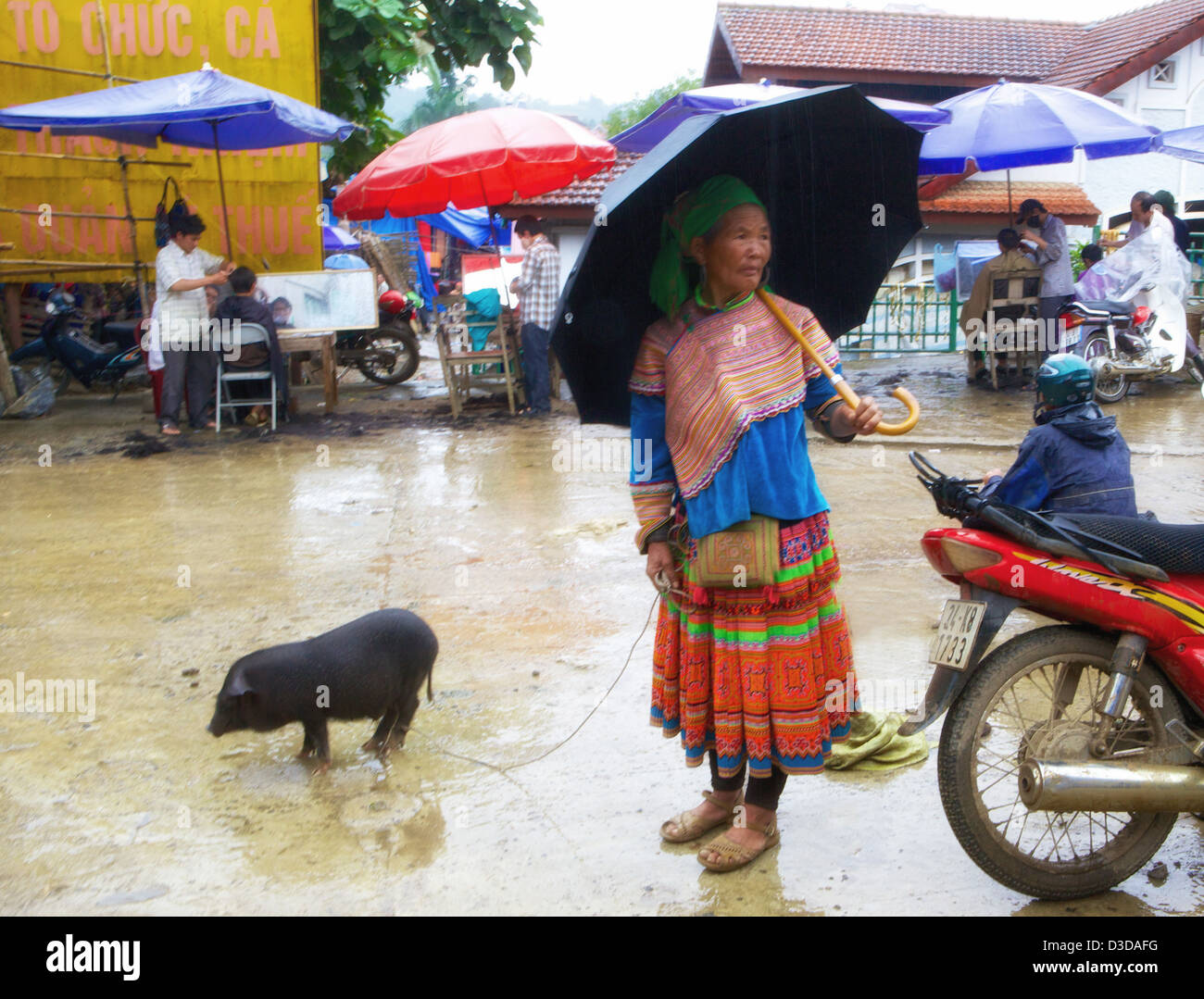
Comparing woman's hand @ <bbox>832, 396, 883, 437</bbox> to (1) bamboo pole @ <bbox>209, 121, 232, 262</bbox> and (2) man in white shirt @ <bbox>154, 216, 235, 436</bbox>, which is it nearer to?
(2) man in white shirt @ <bbox>154, 216, 235, 436</bbox>

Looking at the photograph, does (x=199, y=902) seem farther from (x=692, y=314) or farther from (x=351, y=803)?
(x=692, y=314)

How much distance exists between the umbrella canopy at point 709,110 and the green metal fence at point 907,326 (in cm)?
374

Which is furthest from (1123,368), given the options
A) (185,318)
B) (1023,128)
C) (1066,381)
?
(185,318)

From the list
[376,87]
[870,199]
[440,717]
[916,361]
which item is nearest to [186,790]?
[440,717]

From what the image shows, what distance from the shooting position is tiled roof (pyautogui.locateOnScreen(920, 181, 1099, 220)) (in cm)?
1930

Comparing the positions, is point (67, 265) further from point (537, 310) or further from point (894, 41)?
point (894, 41)

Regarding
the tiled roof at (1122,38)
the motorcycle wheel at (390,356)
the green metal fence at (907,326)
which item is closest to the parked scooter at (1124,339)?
the green metal fence at (907,326)

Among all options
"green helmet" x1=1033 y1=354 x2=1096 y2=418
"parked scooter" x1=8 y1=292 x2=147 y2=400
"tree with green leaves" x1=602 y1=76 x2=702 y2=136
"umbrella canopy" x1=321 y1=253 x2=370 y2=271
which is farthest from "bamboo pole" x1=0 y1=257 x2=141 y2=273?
"tree with green leaves" x1=602 y1=76 x2=702 y2=136

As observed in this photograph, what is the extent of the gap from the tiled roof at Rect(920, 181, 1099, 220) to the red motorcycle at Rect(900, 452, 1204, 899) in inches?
668

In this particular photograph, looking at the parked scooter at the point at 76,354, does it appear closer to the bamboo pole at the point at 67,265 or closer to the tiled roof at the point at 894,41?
the bamboo pole at the point at 67,265

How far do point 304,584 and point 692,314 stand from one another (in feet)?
9.98

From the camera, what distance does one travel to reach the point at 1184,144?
1094cm

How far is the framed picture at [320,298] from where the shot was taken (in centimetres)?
1030

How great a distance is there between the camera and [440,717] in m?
3.92
